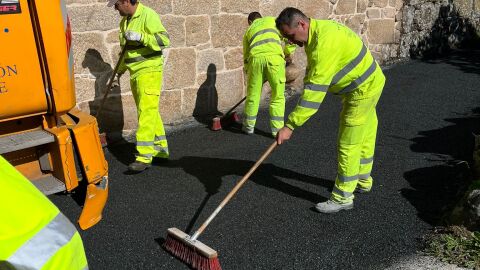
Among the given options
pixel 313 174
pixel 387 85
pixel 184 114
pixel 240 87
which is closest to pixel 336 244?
pixel 313 174

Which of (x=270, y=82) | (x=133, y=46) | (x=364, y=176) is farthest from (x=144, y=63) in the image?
(x=364, y=176)

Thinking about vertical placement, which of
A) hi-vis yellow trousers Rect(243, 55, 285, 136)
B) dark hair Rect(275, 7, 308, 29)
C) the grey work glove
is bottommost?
hi-vis yellow trousers Rect(243, 55, 285, 136)

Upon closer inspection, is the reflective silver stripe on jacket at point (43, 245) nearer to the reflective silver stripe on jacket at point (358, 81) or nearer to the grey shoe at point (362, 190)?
the reflective silver stripe on jacket at point (358, 81)

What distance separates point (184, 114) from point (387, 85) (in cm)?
364

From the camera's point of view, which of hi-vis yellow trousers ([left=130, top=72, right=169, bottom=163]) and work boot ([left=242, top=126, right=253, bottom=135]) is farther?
work boot ([left=242, top=126, right=253, bottom=135])

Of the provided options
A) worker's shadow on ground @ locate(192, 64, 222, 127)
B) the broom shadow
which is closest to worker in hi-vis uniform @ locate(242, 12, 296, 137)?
worker's shadow on ground @ locate(192, 64, 222, 127)

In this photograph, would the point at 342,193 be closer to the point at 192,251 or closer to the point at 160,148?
the point at 192,251

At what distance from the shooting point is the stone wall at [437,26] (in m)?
9.95

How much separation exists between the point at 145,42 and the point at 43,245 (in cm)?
322

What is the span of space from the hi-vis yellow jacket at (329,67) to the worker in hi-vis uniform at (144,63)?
64.1 inches

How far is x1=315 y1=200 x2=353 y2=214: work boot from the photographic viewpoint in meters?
3.79

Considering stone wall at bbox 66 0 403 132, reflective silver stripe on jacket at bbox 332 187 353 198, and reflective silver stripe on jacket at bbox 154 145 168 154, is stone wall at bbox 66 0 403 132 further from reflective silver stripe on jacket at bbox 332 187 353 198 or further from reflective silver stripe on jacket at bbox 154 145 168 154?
reflective silver stripe on jacket at bbox 332 187 353 198

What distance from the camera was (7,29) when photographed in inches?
99.0

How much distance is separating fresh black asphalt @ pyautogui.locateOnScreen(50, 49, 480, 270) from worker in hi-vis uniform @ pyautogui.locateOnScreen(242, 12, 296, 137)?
312 millimetres
